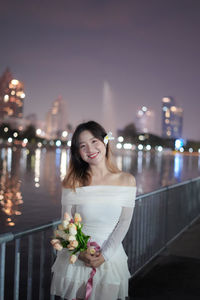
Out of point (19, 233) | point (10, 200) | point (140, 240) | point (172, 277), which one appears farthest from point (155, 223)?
point (10, 200)

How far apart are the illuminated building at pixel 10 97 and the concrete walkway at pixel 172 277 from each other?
17926 cm

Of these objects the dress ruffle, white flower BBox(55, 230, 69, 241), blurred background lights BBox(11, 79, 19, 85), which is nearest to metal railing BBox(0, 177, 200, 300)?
the dress ruffle

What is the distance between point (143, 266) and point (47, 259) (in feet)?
6.08

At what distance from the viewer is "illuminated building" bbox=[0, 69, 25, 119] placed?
185 metres

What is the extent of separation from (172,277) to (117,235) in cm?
304

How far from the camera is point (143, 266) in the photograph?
5.99 m

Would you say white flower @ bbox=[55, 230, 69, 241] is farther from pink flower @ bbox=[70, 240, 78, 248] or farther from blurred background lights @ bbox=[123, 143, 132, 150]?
blurred background lights @ bbox=[123, 143, 132, 150]

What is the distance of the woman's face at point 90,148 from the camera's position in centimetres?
305

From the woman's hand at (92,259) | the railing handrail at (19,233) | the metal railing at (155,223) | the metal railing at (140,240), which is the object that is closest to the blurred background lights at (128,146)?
the metal railing at (155,223)

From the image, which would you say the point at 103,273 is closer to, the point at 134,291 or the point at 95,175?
the point at 95,175

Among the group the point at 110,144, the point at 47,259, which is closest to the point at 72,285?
the point at 110,144

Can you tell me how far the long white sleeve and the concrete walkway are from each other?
2228 mm

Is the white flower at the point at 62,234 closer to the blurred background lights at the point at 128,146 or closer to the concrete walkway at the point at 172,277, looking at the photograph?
the concrete walkway at the point at 172,277

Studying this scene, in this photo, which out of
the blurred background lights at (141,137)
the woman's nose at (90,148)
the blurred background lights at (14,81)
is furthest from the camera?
the blurred background lights at (14,81)
